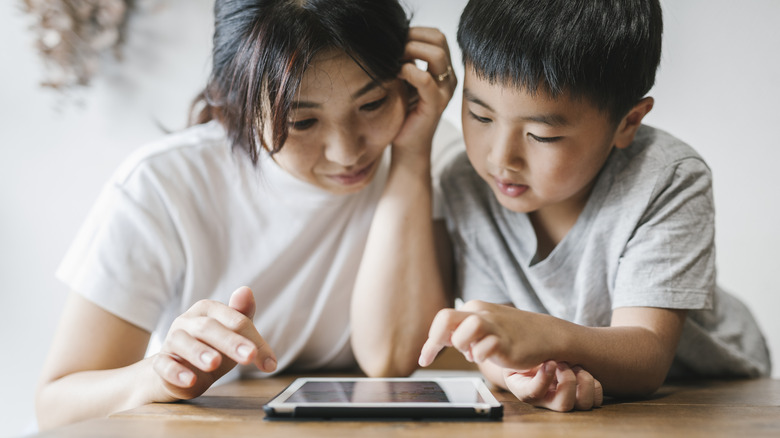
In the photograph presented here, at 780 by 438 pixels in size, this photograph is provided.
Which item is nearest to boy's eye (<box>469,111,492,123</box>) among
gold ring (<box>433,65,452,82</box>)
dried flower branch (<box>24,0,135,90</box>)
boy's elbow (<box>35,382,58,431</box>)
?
gold ring (<box>433,65,452,82</box>)

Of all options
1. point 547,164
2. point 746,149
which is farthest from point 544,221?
point 746,149

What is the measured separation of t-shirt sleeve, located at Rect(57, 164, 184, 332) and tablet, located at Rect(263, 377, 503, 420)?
29 cm

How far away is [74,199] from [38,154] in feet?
0.51

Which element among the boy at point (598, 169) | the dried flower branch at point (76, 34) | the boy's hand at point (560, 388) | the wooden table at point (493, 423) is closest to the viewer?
the wooden table at point (493, 423)

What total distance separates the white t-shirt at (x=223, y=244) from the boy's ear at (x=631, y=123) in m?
0.31

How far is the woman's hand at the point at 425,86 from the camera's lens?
0.86 metres

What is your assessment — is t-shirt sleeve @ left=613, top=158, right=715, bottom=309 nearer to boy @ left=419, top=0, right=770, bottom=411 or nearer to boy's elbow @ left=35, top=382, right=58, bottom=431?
boy @ left=419, top=0, right=770, bottom=411

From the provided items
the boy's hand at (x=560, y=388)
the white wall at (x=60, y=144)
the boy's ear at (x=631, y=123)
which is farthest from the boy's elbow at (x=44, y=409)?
the white wall at (x=60, y=144)

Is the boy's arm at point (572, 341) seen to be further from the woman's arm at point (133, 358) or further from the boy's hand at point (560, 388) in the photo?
the woman's arm at point (133, 358)

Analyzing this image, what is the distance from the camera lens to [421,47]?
86cm

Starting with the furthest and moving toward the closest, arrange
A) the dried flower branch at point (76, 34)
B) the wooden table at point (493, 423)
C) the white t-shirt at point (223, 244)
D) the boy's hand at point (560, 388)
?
the dried flower branch at point (76, 34) → the white t-shirt at point (223, 244) → the boy's hand at point (560, 388) → the wooden table at point (493, 423)

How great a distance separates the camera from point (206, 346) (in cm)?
59

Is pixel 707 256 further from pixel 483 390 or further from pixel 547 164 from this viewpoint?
pixel 483 390

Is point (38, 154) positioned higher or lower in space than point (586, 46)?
lower
